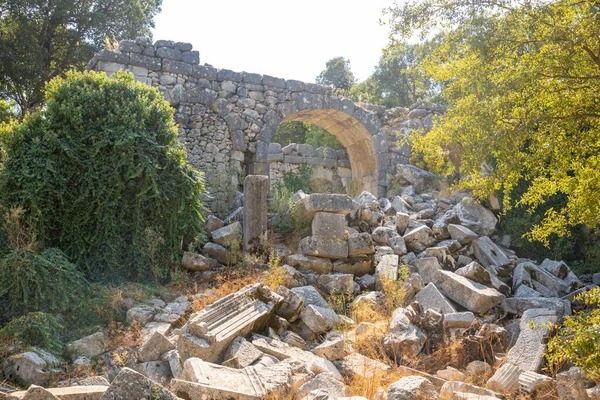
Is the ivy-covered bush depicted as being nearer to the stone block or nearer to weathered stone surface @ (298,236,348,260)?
the stone block

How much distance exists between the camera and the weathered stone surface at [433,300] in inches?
267

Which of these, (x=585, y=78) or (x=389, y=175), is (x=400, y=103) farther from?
(x=585, y=78)

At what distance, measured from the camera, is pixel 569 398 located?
4.89m

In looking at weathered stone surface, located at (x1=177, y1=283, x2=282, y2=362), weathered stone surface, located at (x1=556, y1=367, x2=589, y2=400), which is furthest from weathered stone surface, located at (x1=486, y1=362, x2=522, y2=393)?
weathered stone surface, located at (x1=177, y1=283, x2=282, y2=362)

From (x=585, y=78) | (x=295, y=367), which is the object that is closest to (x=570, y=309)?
(x=585, y=78)

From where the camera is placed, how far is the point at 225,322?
5777mm

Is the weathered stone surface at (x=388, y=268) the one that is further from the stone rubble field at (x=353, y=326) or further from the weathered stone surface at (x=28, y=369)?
the weathered stone surface at (x=28, y=369)

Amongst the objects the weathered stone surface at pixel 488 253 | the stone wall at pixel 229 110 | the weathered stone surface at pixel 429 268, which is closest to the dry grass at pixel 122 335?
the weathered stone surface at pixel 429 268

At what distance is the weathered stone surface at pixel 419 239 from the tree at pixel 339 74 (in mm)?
20844

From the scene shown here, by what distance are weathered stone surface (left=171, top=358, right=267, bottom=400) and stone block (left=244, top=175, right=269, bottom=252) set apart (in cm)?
370

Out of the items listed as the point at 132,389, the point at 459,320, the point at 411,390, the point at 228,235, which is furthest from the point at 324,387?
the point at 228,235

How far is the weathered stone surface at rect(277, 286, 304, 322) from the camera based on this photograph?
6.54 meters

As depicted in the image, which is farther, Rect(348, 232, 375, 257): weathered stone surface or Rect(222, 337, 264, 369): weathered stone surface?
Rect(348, 232, 375, 257): weathered stone surface

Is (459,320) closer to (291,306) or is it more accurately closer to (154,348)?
(291,306)
